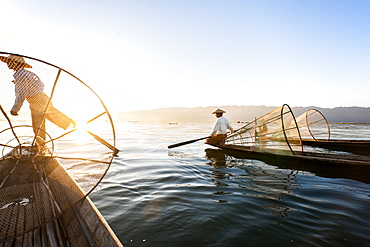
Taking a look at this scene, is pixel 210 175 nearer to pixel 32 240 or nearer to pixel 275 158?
pixel 275 158

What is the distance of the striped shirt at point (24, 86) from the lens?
305cm

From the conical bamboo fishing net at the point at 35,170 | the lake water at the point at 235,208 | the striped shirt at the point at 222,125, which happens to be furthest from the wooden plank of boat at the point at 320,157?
the conical bamboo fishing net at the point at 35,170

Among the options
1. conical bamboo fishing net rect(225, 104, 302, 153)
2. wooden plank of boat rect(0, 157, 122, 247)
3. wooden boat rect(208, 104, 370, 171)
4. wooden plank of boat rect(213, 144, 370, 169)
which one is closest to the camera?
wooden plank of boat rect(0, 157, 122, 247)

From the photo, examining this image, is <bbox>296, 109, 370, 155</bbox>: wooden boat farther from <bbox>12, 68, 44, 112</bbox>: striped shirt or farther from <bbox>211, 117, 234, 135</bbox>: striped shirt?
<bbox>12, 68, 44, 112</bbox>: striped shirt

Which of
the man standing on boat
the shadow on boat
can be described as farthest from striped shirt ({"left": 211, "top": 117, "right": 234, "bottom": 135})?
the shadow on boat

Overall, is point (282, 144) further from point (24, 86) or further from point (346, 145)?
point (24, 86)

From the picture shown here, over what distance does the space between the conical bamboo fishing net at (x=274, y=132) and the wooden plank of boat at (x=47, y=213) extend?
6.65m

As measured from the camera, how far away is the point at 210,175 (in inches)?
237

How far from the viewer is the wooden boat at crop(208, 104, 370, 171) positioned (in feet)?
20.0

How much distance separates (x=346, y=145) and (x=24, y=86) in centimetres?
1375

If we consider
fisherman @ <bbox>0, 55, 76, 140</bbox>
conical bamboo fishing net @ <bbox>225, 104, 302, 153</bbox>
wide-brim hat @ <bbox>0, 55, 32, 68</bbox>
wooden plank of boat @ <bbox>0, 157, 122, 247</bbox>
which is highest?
wide-brim hat @ <bbox>0, 55, 32, 68</bbox>

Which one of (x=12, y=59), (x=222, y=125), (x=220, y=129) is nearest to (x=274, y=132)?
(x=222, y=125)

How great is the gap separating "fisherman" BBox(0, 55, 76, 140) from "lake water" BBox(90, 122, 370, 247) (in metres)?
1.94

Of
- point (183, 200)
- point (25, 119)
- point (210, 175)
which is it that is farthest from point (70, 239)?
point (210, 175)
